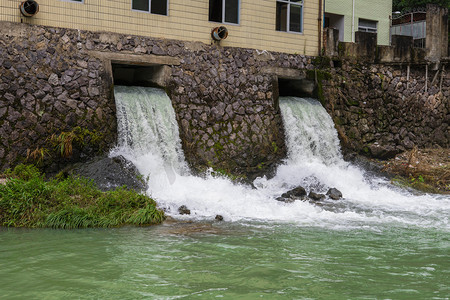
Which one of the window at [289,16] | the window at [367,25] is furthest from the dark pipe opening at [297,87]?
the window at [367,25]

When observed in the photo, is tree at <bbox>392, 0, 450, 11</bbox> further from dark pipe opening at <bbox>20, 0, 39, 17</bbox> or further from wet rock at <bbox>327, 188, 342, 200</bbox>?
dark pipe opening at <bbox>20, 0, 39, 17</bbox>

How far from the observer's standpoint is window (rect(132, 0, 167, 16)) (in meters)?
14.7

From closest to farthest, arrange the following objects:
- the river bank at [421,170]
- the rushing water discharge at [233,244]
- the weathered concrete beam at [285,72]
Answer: the rushing water discharge at [233,244] → the river bank at [421,170] → the weathered concrete beam at [285,72]

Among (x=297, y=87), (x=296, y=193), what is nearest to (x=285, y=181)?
(x=296, y=193)

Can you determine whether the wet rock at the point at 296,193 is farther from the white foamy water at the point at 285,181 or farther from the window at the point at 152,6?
the window at the point at 152,6

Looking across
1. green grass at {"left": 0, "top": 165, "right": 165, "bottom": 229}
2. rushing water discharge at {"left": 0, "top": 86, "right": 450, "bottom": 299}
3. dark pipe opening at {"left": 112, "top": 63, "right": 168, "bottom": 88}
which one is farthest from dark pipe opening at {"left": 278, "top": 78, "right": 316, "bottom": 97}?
green grass at {"left": 0, "top": 165, "right": 165, "bottom": 229}

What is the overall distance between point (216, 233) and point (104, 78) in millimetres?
6524

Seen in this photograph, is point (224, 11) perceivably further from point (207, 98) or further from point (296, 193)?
point (296, 193)

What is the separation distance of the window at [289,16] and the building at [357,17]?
7.82 metres

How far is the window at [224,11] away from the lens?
52.4ft

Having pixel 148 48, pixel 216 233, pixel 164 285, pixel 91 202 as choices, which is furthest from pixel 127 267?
pixel 148 48

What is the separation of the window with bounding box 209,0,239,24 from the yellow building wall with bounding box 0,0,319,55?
20 cm

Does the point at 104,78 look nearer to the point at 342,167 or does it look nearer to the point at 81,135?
Answer: the point at 81,135

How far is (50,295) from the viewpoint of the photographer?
5.46 metres
